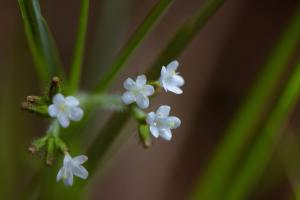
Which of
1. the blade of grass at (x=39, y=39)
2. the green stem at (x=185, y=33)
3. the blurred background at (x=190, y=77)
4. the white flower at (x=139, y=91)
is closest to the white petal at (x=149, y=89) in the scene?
the white flower at (x=139, y=91)

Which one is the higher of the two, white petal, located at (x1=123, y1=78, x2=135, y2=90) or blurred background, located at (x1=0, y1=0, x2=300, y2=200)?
blurred background, located at (x1=0, y1=0, x2=300, y2=200)

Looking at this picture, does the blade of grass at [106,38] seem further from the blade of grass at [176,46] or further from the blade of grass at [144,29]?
the blade of grass at [144,29]

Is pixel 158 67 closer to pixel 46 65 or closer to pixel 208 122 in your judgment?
pixel 46 65

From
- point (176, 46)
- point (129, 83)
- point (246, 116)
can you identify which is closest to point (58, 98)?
point (129, 83)

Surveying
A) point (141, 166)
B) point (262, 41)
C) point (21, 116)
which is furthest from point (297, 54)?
point (21, 116)

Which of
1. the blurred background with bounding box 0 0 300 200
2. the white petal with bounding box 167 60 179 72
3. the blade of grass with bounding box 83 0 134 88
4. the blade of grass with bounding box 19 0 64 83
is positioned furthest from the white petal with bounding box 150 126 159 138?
the blurred background with bounding box 0 0 300 200

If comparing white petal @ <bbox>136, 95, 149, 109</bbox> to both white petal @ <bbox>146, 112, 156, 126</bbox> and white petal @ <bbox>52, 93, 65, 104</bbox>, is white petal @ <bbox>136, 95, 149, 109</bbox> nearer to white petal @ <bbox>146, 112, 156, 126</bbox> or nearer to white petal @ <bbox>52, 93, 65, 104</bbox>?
white petal @ <bbox>146, 112, 156, 126</bbox>
